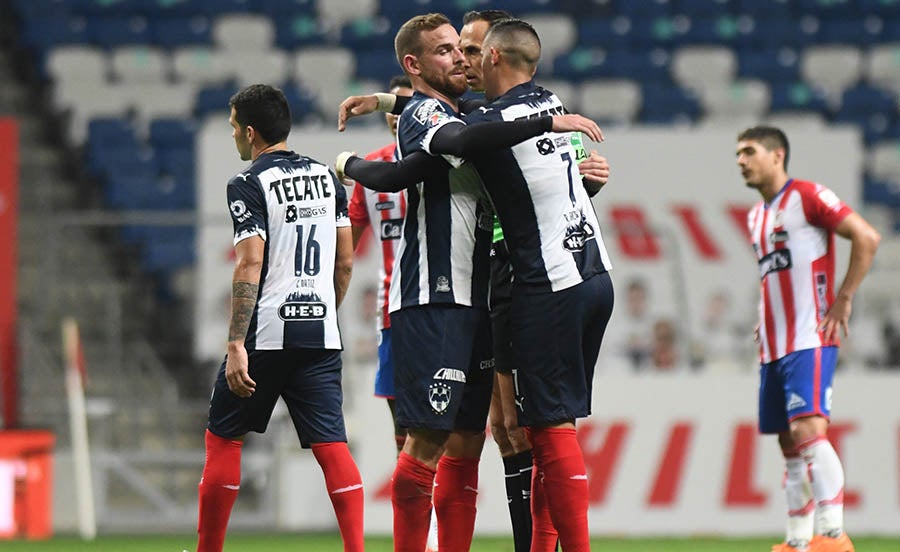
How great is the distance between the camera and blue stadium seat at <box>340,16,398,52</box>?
52.7ft

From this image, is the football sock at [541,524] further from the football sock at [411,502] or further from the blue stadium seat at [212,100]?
the blue stadium seat at [212,100]

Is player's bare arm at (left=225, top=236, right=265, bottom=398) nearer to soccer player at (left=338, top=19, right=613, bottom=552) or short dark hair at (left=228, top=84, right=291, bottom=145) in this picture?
short dark hair at (left=228, top=84, right=291, bottom=145)

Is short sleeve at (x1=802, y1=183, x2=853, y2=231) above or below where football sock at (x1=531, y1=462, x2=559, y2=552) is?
above

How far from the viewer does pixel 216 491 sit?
230 inches

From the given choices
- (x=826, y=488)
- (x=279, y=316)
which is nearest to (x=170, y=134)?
(x=826, y=488)

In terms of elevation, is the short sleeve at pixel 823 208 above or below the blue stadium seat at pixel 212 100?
below

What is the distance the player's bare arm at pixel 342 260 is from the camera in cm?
613

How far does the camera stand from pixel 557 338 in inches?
211

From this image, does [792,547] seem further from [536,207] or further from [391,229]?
[536,207]

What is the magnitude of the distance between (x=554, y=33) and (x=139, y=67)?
4.62 m

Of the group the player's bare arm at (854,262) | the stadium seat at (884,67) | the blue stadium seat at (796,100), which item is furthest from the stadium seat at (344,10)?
the player's bare arm at (854,262)

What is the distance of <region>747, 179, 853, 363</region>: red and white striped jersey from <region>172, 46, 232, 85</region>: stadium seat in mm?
8752

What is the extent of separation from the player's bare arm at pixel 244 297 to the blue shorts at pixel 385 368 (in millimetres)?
1326

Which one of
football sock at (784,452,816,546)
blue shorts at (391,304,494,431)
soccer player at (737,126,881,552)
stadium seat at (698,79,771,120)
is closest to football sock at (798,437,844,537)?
soccer player at (737,126,881,552)
